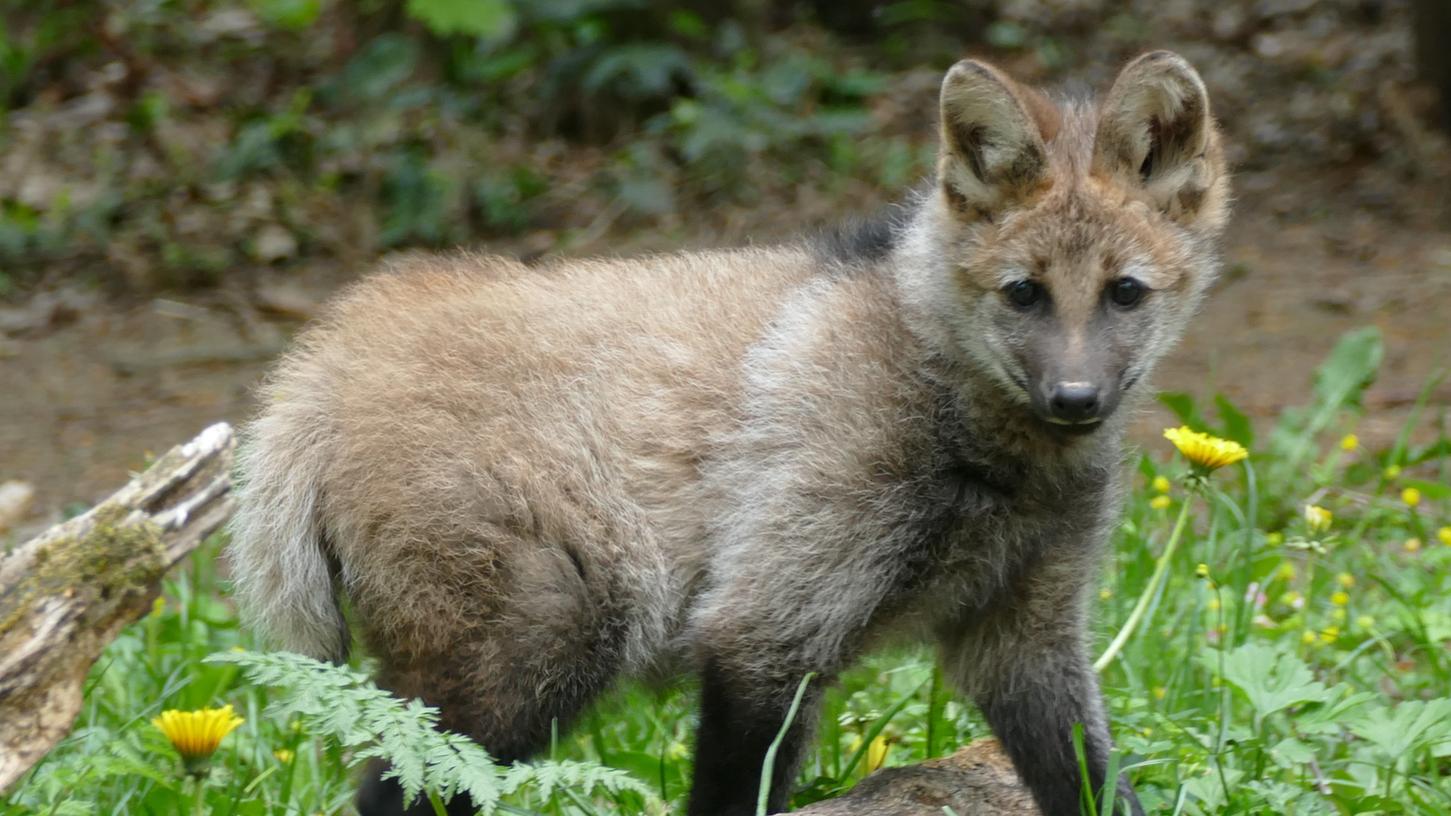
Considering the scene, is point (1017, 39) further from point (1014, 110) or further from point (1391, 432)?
point (1014, 110)

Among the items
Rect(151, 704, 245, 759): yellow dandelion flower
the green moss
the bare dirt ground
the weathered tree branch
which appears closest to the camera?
Rect(151, 704, 245, 759): yellow dandelion flower

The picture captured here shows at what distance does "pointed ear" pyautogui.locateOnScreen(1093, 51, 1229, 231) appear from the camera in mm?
3238

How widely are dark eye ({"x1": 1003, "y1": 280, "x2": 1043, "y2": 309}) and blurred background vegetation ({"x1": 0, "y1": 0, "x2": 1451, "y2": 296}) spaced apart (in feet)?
15.5

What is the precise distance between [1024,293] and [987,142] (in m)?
0.35

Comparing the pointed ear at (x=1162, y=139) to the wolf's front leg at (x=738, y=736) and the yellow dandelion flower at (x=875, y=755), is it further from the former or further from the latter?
the yellow dandelion flower at (x=875, y=755)

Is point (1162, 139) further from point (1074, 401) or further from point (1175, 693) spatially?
point (1175, 693)

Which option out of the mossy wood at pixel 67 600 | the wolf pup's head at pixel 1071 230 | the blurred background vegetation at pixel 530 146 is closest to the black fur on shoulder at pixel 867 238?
the wolf pup's head at pixel 1071 230

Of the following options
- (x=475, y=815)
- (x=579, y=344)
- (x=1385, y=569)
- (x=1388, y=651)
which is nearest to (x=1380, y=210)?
(x=1385, y=569)

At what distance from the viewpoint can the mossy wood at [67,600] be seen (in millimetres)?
3197

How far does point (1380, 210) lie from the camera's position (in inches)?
305

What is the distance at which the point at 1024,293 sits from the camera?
325cm

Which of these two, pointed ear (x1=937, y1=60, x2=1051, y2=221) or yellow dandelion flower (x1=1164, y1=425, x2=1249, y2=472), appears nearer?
pointed ear (x1=937, y1=60, x2=1051, y2=221)

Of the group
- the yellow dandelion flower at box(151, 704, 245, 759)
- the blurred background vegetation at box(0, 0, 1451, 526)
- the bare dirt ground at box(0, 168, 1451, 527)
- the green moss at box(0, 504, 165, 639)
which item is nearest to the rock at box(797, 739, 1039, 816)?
the yellow dandelion flower at box(151, 704, 245, 759)

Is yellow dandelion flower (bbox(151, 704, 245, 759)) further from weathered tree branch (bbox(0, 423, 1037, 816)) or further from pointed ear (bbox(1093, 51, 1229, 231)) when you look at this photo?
pointed ear (bbox(1093, 51, 1229, 231))
